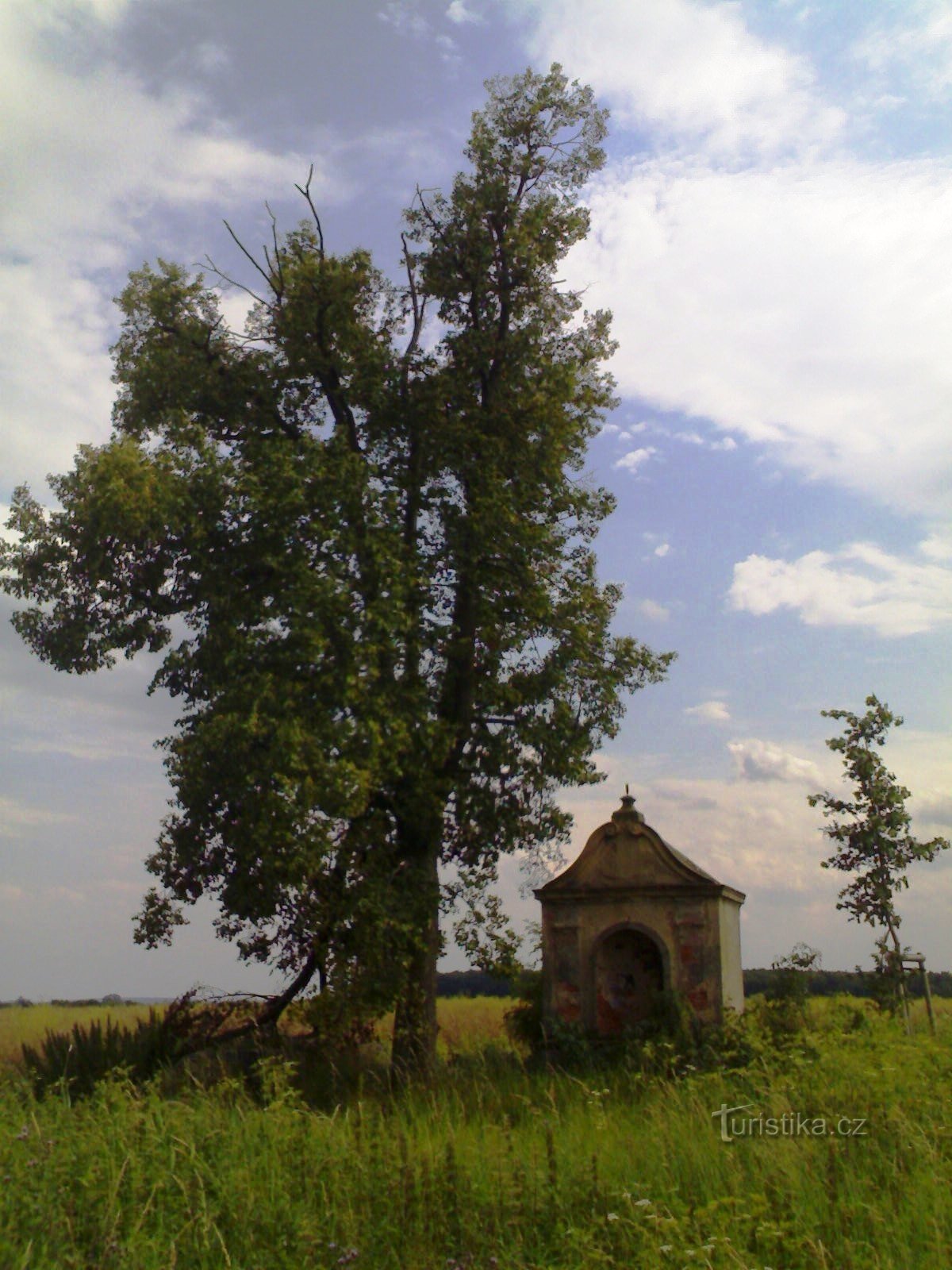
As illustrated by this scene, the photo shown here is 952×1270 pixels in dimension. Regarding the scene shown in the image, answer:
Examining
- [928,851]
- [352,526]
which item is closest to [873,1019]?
[928,851]

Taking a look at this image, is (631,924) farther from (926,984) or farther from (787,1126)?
(787,1126)

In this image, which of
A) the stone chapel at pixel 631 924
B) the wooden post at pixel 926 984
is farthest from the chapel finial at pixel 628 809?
the wooden post at pixel 926 984

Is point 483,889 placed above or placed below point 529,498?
below

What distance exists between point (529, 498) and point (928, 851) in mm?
10116

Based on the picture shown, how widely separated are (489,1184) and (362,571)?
10.3 m

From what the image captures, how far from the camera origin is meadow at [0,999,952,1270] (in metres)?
6.97

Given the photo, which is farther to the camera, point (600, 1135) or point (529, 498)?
point (529, 498)

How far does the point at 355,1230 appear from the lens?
7312 millimetres

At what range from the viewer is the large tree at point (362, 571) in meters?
15.7

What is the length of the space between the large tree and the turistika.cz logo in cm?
667

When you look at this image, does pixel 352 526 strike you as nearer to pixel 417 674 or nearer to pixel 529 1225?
pixel 417 674

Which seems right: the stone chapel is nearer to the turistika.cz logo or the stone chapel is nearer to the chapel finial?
the chapel finial

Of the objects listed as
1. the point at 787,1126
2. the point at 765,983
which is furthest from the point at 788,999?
the point at 787,1126

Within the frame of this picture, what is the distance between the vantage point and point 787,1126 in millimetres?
9469
